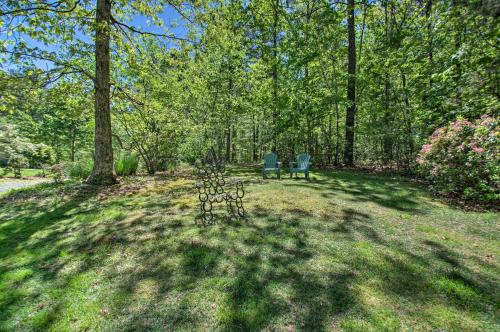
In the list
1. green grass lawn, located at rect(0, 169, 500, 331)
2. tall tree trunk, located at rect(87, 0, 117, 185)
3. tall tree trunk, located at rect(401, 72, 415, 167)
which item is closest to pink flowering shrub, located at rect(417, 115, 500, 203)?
green grass lawn, located at rect(0, 169, 500, 331)

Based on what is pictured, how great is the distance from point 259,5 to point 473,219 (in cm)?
1288

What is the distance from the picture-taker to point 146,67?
7363 mm

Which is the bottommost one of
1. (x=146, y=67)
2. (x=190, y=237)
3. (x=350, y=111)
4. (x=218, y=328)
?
(x=218, y=328)

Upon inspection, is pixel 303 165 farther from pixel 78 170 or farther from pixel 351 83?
pixel 78 170

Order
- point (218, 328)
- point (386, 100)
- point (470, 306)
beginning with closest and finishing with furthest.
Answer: point (218, 328) < point (470, 306) < point (386, 100)

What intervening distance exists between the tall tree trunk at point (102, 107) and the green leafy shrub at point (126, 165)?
1.85m

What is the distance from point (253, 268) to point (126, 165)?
7.66 meters

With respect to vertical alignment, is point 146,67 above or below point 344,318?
above

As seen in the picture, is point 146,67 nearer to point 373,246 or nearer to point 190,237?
point 190,237

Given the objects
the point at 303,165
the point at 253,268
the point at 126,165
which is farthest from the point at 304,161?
the point at 126,165

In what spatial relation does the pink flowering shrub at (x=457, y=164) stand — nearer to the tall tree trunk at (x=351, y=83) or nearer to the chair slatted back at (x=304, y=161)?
the chair slatted back at (x=304, y=161)

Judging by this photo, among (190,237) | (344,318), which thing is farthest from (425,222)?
(190,237)

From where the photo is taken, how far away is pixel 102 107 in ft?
22.2

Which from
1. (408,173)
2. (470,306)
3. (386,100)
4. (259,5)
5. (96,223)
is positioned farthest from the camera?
(259,5)
